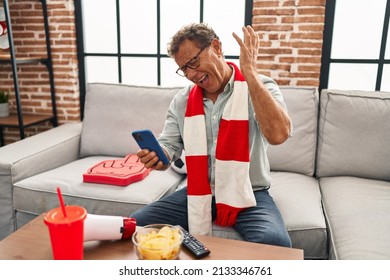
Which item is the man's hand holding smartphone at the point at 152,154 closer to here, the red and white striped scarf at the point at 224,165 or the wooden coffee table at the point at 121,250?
the red and white striped scarf at the point at 224,165

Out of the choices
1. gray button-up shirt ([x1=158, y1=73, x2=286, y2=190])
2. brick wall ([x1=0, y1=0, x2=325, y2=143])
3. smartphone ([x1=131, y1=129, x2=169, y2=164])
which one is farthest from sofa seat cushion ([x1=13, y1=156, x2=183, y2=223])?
brick wall ([x1=0, y1=0, x2=325, y2=143])

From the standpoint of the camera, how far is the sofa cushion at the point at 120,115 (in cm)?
228

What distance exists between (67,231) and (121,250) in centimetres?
26

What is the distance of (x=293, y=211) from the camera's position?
1.56 m

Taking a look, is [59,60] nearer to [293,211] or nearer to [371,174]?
[293,211]

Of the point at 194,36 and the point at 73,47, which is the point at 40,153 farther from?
the point at 194,36

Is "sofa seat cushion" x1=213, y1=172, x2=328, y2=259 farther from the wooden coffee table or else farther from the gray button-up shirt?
the wooden coffee table

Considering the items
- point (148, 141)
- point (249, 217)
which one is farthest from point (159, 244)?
point (249, 217)

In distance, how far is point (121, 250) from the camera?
1.00 m

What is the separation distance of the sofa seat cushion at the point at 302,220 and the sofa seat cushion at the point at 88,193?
0.44 metres

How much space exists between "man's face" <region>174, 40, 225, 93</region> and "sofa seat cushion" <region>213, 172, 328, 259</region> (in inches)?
23.5

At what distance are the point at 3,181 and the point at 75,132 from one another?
25.4 inches

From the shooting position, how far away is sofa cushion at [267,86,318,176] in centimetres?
205
